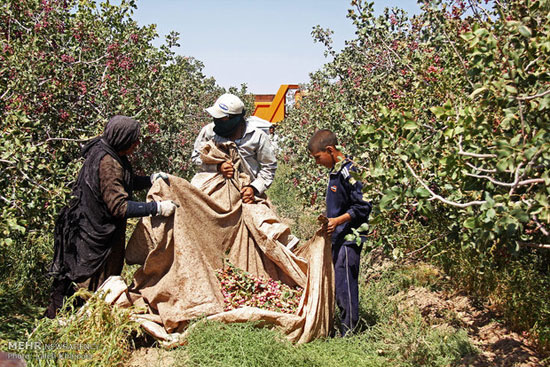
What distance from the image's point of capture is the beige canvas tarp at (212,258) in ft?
12.1

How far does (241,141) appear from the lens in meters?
4.32

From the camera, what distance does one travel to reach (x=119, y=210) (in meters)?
3.54

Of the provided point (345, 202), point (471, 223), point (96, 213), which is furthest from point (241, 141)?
point (471, 223)

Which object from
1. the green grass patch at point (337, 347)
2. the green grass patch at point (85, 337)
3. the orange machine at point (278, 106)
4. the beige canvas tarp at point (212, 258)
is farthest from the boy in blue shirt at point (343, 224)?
the orange machine at point (278, 106)

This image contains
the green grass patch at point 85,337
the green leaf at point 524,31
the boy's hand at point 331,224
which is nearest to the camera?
the green leaf at point 524,31

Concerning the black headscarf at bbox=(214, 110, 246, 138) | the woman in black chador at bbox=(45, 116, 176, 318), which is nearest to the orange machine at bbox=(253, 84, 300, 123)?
the black headscarf at bbox=(214, 110, 246, 138)

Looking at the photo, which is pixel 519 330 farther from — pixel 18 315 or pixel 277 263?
pixel 18 315

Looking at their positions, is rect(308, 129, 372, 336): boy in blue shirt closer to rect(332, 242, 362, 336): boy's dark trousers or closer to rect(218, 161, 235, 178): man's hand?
rect(332, 242, 362, 336): boy's dark trousers

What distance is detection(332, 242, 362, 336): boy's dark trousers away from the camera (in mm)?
3832

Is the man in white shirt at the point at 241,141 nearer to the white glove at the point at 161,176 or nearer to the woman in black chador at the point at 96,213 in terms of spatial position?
the white glove at the point at 161,176

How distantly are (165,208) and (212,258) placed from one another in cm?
62

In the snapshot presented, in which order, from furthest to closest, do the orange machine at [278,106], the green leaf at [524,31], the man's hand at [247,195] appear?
1. the orange machine at [278,106]
2. the man's hand at [247,195]
3. the green leaf at [524,31]

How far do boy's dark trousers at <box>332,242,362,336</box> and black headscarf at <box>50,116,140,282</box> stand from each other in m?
1.64

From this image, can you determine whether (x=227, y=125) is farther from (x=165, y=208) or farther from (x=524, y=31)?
(x=524, y=31)
